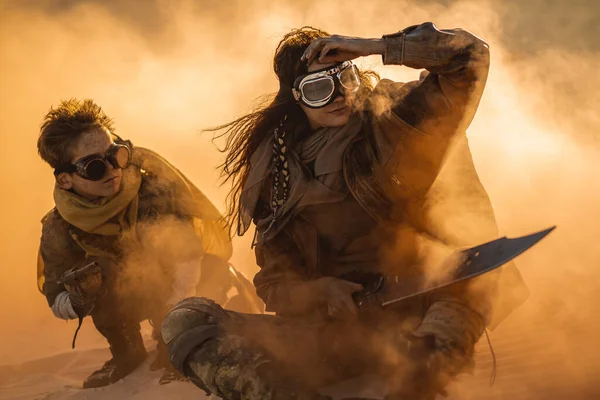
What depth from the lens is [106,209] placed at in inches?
227

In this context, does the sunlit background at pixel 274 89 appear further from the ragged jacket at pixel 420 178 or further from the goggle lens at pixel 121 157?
the goggle lens at pixel 121 157

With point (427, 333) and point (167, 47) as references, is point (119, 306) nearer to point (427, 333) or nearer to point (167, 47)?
point (427, 333)

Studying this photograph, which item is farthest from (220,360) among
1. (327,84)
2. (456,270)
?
(327,84)

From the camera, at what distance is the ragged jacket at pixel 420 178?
384 cm

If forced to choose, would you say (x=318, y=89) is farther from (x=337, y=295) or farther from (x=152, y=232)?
(x=152, y=232)

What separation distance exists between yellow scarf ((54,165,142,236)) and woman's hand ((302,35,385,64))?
2144 millimetres

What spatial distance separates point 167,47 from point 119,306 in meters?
9.81

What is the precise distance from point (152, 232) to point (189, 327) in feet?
6.53

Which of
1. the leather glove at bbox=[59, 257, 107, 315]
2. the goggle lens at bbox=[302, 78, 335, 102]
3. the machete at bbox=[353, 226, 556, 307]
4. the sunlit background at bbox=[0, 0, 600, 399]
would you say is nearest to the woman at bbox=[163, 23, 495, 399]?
the goggle lens at bbox=[302, 78, 335, 102]

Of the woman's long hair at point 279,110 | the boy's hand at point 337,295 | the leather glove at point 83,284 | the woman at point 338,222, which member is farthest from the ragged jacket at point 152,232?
the boy's hand at point 337,295

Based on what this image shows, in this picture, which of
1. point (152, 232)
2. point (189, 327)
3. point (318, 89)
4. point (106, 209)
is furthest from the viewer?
point (152, 232)

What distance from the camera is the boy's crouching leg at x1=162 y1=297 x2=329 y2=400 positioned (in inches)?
154

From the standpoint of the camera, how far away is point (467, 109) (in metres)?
3.96

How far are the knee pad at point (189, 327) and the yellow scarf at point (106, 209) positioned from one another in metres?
1.66
